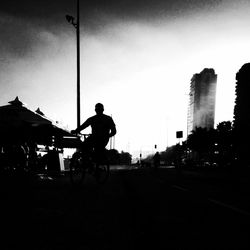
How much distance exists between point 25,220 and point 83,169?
4633 mm

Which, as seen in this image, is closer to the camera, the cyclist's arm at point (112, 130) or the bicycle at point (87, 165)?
the bicycle at point (87, 165)

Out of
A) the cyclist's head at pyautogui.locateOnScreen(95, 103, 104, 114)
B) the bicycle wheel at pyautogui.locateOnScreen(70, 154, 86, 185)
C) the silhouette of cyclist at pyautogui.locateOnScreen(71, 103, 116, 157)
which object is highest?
the cyclist's head at pyautogui.locateOnScreen(95, 103, 104, 114)

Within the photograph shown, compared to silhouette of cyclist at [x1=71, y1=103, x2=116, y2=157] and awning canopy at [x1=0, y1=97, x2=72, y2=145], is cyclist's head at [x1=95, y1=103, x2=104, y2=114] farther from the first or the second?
awning canopy at [x1=0, y1=97, x2=72, y2=145]

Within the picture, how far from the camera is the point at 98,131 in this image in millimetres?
7887

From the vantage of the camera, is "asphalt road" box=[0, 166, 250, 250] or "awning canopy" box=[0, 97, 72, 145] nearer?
"asphalt road" box=[0, 166, 250, 250]

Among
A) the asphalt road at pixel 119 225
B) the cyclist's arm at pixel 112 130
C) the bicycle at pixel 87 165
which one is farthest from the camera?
the cyclist's arm at pixel 112 130

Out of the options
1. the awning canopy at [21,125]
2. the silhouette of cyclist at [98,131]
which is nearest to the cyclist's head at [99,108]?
the silhouette of cyclist at [98,131]

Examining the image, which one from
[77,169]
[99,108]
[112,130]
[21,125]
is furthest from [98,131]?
[21,125]

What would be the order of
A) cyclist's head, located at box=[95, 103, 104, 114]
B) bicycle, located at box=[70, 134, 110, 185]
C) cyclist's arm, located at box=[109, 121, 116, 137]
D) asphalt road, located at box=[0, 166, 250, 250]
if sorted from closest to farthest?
asphalt road, located at box=[0, 166, 250, 250] → bicycle, located at box=[70, 134, 110, 185] → cyclist's head, located at box=[95, 103, 104, 114] → cyclist's arm, located at box=[109, 121, 116, 137]

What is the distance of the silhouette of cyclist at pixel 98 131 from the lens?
310 inches

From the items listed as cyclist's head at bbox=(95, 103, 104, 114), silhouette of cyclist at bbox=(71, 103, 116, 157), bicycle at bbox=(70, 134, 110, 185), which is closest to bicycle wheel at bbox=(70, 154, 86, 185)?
bicycle at bbox=(70, 134, 110, 185)

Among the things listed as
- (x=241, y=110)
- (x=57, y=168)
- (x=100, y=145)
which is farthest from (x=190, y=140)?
(x=100, y=145)

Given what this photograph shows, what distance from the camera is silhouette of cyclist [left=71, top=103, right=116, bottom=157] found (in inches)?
310

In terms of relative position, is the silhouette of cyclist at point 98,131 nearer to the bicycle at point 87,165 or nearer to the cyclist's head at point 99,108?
the cyclist's head at point 99,108
